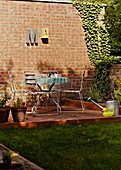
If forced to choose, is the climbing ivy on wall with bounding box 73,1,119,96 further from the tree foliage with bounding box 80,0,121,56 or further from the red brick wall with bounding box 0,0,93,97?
the tree foliage with bounding box 80,0,121,56

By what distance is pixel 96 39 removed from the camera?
36.5 feet

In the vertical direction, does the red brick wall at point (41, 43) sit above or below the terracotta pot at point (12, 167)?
above

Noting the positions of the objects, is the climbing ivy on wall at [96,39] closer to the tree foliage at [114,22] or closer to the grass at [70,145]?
the tree foliage at [114,22]

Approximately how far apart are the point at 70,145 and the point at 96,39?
246 inches

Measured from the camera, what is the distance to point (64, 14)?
10883mm

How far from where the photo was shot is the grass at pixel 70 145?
4.30 metres

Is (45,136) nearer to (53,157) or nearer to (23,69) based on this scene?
(53,157)

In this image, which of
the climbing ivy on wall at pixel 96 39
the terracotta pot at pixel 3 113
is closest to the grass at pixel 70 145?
the terracotta pot at pixel 3 113

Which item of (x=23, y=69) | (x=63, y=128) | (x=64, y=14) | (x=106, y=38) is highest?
(x=64, y=14)

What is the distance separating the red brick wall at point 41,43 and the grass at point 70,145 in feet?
12.3

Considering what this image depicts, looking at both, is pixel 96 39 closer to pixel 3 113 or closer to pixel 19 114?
pixel 19 114

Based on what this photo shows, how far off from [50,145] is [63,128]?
1479 millimetres

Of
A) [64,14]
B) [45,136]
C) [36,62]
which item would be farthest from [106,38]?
[45,136]

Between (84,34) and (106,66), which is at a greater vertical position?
(84,34)
